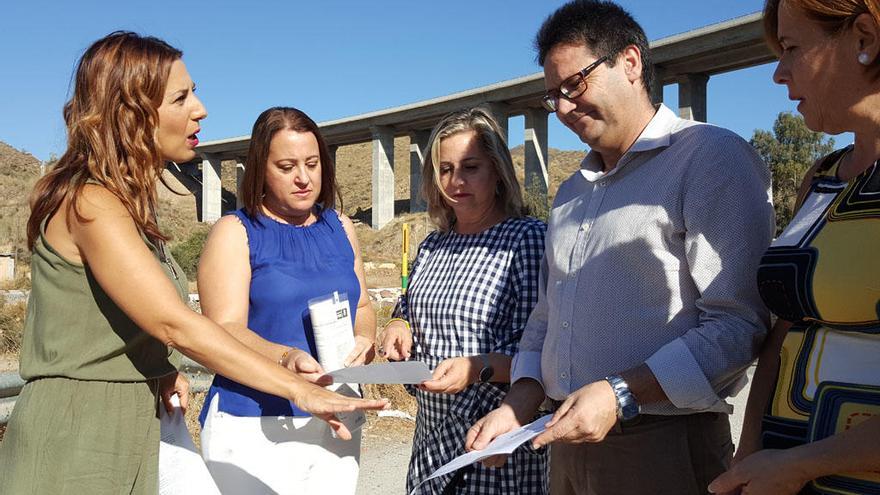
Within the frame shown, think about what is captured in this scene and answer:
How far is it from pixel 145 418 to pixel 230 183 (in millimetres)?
73551

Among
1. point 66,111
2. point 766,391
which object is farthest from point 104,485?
point 766,391

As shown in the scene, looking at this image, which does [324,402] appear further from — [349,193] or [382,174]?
[349,193]

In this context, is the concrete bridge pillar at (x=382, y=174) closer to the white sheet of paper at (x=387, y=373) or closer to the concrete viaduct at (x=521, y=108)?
the concrete viaduct at (x=521, y=108)

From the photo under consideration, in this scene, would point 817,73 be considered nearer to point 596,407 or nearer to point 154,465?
point 596,407

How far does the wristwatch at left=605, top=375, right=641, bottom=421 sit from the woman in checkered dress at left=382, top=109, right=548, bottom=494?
3.12ft

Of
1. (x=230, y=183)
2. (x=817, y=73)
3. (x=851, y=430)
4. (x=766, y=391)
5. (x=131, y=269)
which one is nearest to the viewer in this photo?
(x=851, y=430)

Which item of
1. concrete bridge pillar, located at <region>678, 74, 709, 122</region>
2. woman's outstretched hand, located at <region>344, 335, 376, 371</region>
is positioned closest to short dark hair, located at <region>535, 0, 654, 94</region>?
woman's outstretched hand, located at <region>344, 335, 376, 371</region>

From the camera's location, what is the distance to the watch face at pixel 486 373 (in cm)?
308

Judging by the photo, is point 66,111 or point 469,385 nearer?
point 66,111

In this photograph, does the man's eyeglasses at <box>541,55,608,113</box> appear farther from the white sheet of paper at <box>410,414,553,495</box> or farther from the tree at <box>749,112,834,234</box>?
the tree at <box>749,112,834,234</box>

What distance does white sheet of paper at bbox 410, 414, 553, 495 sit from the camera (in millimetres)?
1999

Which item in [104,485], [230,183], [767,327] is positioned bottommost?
[104,485]

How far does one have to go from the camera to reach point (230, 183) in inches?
2884

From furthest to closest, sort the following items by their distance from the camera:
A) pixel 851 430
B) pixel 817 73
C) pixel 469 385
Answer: pixel 469 385 → pixel 817 73 → pixel 851 430
